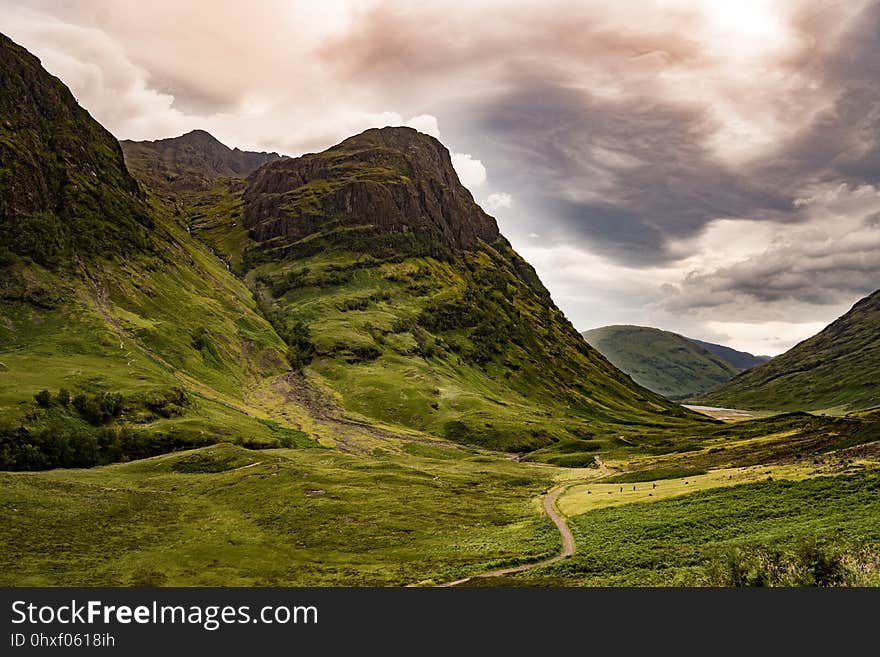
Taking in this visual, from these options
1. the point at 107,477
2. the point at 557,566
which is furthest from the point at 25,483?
the point at 557,566

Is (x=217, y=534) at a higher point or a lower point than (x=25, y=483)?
lower

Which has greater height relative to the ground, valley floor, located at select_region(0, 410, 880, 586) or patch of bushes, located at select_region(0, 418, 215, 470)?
patch of bushes, located at select_region(0, 418, 215, 470)

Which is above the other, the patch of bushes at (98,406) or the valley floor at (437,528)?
the patch of bushes at (98,406)

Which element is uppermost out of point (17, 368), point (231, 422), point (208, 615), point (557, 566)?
point (17, 368)

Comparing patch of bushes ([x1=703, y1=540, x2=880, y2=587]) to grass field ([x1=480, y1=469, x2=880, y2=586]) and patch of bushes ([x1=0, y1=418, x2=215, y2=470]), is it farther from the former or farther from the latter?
patch of bushes ([x1=0, y1=418, x2=215, y2=470])

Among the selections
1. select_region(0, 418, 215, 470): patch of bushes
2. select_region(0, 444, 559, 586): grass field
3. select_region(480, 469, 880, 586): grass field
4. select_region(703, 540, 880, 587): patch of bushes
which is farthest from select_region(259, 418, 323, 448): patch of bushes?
select_region(703, 540, 880, 587): patch of bushes

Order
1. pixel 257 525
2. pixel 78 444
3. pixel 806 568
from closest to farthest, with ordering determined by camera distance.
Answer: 1. pixel 806 568
2. pixel 257 525
3. pixel 78 444

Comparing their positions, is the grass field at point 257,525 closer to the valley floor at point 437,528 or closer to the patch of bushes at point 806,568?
the valley floor at point 437,528

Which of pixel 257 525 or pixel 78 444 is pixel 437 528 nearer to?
pixel 257 525

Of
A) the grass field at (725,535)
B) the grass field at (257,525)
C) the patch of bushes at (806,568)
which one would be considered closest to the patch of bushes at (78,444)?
the grass field at (257,525)

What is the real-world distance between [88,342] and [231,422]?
71.4 metres

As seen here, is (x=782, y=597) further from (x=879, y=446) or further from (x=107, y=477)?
(x=107, y=477)

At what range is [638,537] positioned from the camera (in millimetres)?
53250

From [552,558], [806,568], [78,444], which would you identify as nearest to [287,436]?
[78,444]
